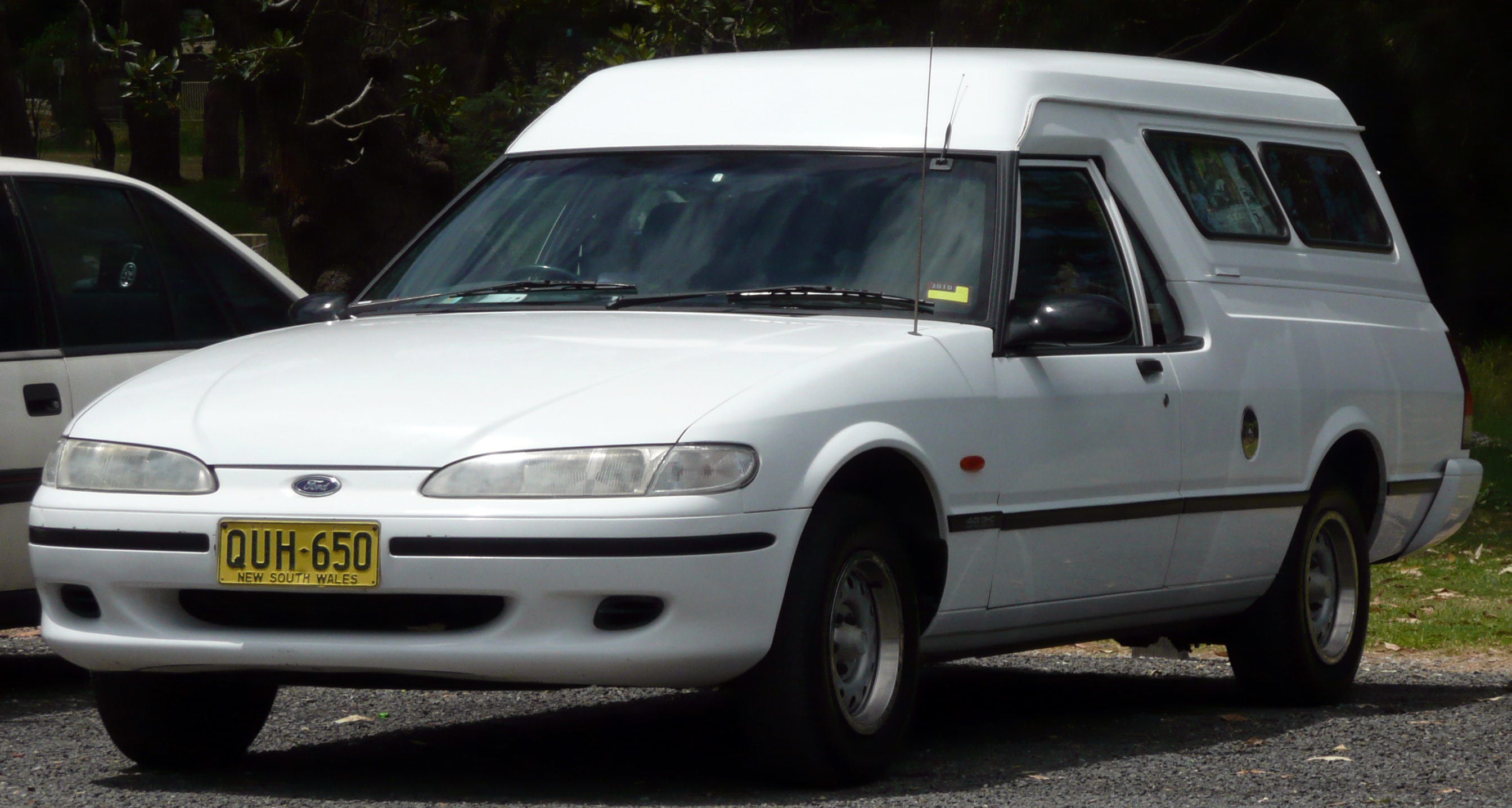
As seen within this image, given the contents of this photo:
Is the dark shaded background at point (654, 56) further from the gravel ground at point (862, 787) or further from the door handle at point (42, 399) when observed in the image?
the door handle at point (42, 399)

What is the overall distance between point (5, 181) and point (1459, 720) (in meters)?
4.89

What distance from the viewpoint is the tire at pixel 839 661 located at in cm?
527

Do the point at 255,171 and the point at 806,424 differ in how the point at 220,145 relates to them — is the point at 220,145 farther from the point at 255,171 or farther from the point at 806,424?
the point at 806,424

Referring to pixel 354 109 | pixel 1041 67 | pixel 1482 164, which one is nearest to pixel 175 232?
pixel 1041 67

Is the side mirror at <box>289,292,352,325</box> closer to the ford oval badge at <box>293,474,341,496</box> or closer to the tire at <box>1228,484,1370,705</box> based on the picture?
the ford oval badge at <box>293,474,341,496</box>

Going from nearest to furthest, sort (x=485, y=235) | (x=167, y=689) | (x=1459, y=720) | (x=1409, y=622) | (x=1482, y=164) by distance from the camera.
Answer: (x=167, y=689) < (x=485, y=235) < (x=1459, y=720) < (x=1409, y=622) < (x=1482, y=164)

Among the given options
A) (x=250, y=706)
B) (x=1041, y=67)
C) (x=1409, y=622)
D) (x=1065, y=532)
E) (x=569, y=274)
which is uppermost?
(x=1041, y=67)

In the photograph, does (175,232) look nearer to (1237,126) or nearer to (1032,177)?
(1032,177)

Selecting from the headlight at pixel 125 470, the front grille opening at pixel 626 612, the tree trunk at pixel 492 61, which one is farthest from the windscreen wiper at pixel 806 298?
the tree trunk at pixel 492 61

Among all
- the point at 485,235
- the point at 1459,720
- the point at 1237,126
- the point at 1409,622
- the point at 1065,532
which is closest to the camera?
the point at 1065,532

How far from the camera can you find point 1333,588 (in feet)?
25.6

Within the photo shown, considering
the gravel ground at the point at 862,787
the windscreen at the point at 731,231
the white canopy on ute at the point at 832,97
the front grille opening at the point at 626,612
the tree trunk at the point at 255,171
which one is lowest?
the tree trunk at the point at 255,171

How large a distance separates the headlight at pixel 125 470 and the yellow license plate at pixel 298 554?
0.16 metres

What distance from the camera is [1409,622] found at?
1010 cm
